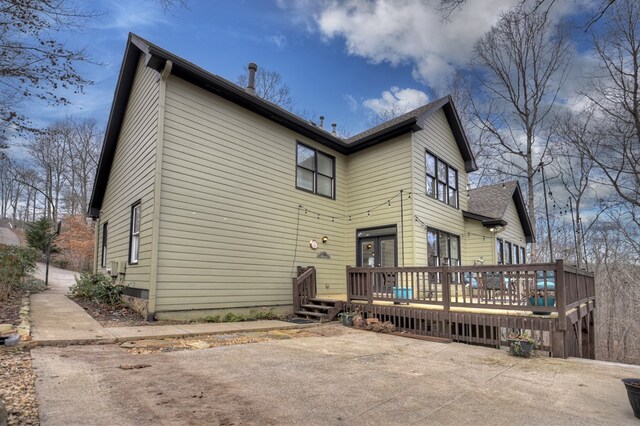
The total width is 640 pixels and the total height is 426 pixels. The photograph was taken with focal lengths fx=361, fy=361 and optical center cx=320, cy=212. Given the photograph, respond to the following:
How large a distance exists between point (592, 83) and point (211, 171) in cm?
1259

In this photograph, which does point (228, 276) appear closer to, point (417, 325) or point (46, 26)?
point (417, 325)

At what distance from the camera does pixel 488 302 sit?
7172 millimetres

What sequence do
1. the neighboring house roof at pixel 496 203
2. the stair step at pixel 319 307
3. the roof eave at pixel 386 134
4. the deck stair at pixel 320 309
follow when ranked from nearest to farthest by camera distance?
the deck stair at pixel 320 309 < the stair step at pixel 319 307 < the roof eave at pixel 386 134 < the neighboring house roof at pixel 496 203

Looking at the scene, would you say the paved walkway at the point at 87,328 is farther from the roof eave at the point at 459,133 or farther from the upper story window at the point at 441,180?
the roof eave at the point at 459,133

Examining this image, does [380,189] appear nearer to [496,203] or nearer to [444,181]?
[444,181]

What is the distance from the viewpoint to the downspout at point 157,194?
285 inches

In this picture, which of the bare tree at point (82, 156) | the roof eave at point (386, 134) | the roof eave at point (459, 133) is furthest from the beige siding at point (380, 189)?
the bare tree at point (82, 156)

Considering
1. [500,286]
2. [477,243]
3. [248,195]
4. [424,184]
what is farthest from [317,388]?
[477,243]

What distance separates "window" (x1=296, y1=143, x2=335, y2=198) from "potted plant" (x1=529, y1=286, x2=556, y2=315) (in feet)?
21.5

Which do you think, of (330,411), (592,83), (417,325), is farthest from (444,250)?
(330,411)

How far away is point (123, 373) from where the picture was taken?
3877 millimetres

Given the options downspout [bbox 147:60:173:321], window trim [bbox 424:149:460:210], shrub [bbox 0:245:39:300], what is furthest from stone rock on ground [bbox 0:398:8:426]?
window trim [bbox 424:149:460:210]

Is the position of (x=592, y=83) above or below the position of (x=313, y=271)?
above

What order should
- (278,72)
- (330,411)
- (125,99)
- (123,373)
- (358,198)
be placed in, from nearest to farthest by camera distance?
(330,411) < (123,373) < (125,99) < (358,198) < (278,72)
